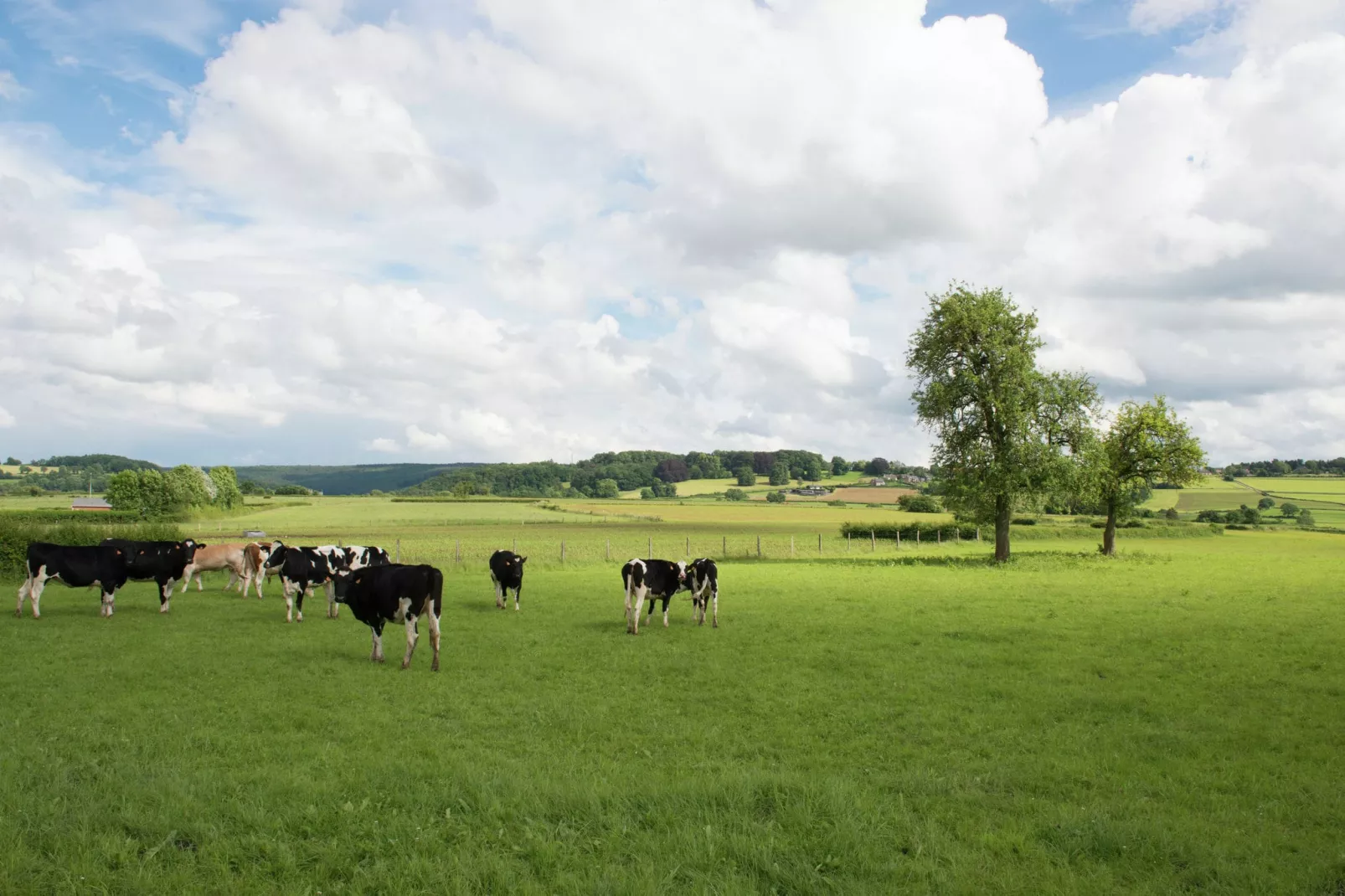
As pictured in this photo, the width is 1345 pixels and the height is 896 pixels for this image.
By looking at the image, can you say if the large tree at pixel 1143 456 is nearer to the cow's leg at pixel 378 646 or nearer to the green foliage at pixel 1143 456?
the green foliage at pixel 1143 456

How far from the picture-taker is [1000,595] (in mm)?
25859

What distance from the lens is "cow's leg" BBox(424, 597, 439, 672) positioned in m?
14.7

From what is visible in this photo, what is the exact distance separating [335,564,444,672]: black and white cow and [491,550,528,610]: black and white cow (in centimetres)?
692

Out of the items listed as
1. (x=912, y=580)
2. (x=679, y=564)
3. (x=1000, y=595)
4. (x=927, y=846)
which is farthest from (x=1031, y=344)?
(x=927, y=846)

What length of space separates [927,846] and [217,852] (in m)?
6.01

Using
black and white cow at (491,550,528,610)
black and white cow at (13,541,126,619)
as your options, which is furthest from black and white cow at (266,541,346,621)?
black and white cow at (491,550,528,610)

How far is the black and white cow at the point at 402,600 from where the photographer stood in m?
15.1

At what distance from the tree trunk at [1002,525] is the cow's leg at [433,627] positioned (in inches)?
1264

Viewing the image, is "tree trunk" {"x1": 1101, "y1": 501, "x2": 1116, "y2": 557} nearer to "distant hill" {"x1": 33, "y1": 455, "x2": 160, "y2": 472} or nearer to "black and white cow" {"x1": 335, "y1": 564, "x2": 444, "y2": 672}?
"black and white cow" {"x1": 335, "y1": 564, "x2": 444, "y2": 672}

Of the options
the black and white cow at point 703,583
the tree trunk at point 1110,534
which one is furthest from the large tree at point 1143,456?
the black and white cow at point 703,583

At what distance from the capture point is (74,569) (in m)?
20.6

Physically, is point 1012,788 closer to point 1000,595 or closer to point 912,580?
point 1000,595

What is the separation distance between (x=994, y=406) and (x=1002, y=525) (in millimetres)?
6248

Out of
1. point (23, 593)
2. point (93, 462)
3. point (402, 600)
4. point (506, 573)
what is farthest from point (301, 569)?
point (93, 462)
